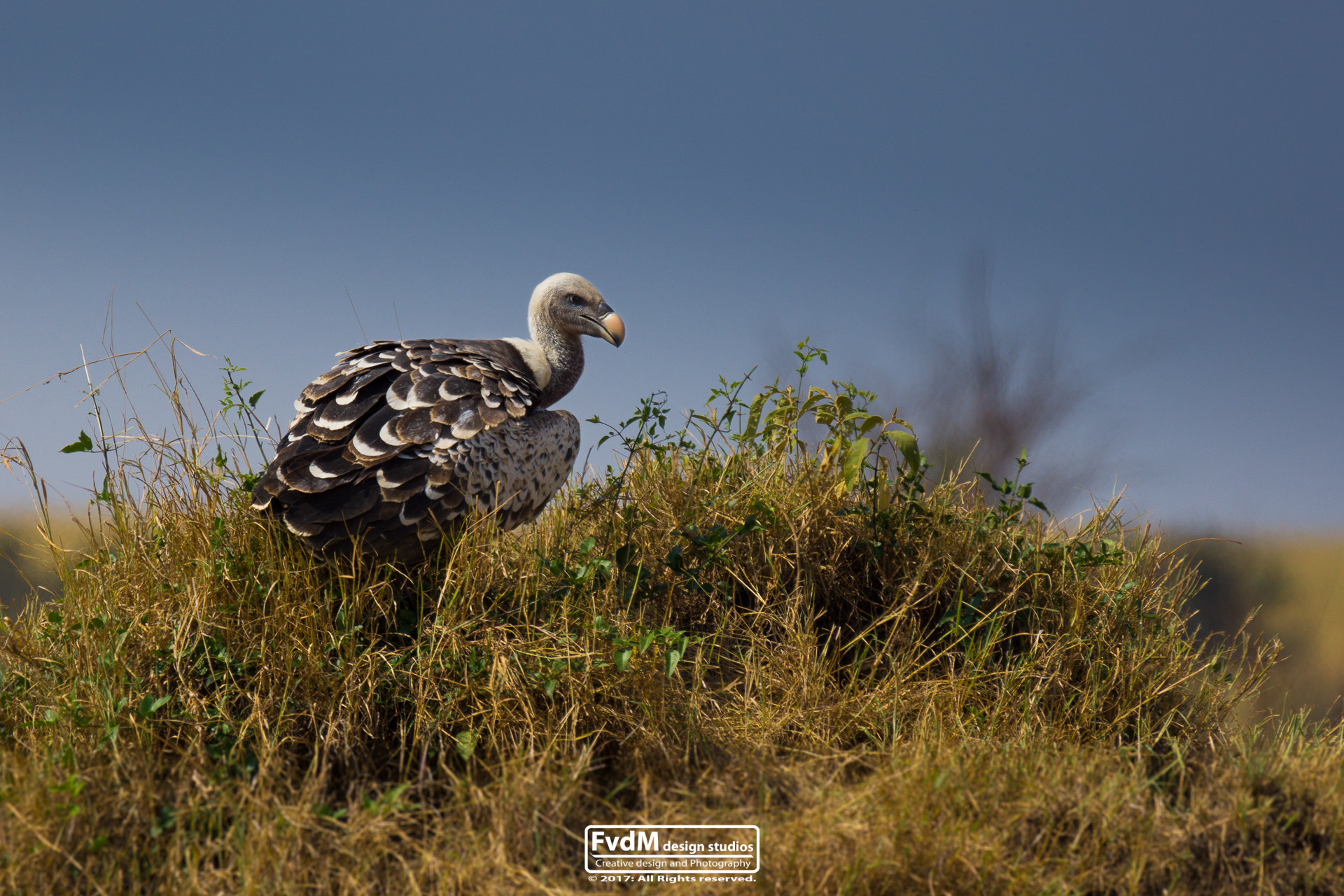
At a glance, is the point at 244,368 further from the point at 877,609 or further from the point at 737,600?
the point at 877,609

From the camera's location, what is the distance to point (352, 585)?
3.68 m

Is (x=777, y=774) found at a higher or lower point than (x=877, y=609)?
lower

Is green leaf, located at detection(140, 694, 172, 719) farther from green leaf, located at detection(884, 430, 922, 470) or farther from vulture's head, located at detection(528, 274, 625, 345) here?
green leaf, located at detection(884, 430, 922, 470)

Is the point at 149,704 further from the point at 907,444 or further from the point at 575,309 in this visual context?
the point at 907,444

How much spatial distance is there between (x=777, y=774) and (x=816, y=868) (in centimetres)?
57

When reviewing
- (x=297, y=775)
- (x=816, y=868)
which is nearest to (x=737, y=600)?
(x=816, y=868)

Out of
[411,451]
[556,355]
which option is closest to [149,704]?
[411,451]

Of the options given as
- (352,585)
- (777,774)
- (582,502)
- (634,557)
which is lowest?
(777,774)

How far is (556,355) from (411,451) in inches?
64.9

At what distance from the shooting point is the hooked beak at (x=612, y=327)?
5.22 m

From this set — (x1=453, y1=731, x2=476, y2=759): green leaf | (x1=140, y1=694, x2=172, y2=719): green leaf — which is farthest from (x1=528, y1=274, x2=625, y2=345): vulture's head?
(x1=140, y1=694, x2=172, y2=719): green leaf

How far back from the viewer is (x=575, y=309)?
17.3 ft

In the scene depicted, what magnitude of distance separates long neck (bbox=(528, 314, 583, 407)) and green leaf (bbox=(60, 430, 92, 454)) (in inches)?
93.7

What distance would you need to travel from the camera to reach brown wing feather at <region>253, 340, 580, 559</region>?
3635mm
